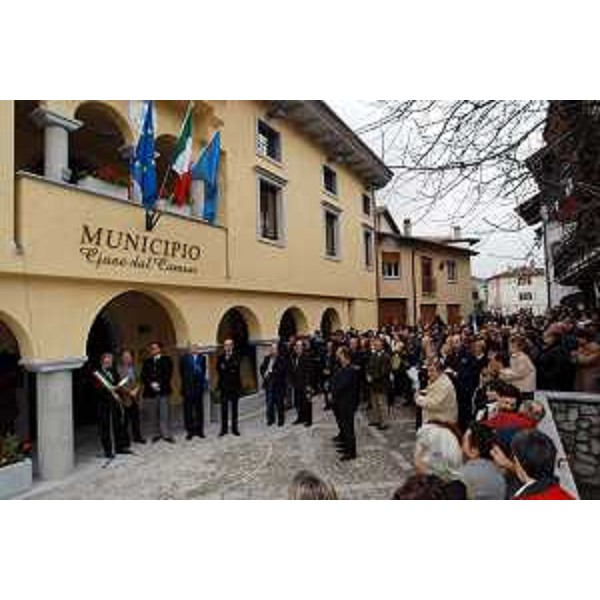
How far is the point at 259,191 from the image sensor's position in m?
4.66

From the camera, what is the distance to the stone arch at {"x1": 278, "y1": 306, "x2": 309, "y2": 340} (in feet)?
16.6

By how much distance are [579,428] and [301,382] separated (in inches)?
94.4

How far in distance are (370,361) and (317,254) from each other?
1269 mm

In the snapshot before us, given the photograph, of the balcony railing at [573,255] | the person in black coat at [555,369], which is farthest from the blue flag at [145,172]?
the person in black coat at [555,369]

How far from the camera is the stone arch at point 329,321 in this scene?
4.78 m

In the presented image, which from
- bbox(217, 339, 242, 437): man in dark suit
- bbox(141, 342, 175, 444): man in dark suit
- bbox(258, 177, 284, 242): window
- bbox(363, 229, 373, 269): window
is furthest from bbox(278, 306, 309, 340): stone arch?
bbox(141, 342, 175, 444): man in dark suit

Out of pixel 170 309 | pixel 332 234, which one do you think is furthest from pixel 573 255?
pixel 170 309

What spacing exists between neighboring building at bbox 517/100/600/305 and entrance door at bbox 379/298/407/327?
51.5 inches

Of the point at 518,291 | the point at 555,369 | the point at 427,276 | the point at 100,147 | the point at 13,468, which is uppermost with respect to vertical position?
the point at 100,147

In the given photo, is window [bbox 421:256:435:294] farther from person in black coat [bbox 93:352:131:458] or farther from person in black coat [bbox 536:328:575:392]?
person in black coat [bbox 93:352:131:458]

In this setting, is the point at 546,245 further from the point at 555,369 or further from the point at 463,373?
the point at 463,373

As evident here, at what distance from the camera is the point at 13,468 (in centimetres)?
284

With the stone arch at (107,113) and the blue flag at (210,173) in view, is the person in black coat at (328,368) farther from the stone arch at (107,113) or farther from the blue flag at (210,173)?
the stone arch at (107,113)

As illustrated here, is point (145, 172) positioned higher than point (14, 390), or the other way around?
point (145, 172)
